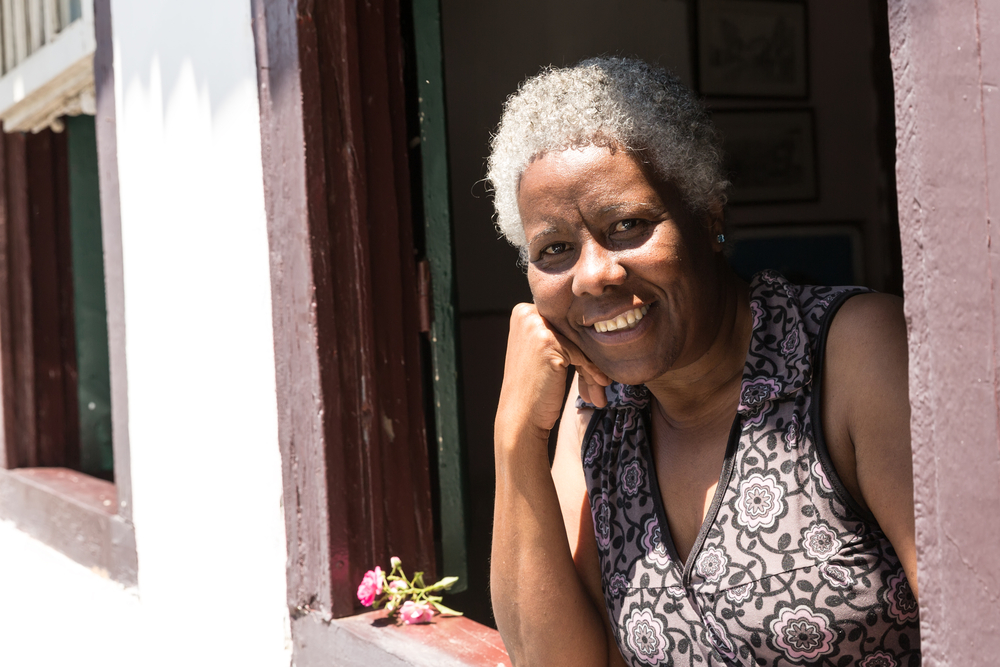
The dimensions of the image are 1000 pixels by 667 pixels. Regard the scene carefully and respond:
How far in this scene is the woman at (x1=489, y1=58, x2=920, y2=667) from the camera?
145cm

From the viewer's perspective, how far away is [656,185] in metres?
1.62

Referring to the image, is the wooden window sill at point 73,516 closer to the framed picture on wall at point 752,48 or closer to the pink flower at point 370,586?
the pink flower at point 370,586

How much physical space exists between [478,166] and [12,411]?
272 centimetres

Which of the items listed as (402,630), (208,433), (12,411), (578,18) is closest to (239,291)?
(208,433)

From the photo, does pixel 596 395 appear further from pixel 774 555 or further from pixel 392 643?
pixel 392 643

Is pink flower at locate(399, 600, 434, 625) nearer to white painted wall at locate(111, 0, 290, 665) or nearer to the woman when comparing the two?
white painted wall at locate(111, 0, 290, 665)

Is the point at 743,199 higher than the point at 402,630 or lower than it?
higher

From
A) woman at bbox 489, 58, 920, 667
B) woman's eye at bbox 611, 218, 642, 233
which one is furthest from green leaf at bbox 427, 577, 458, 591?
→ woman's eye at bbox 611, 218, 642, 233

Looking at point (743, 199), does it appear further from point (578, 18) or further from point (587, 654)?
point (587, 654)

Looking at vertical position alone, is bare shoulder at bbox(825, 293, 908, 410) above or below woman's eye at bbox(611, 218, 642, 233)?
below

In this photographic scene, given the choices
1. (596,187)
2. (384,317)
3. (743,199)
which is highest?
(743,199)

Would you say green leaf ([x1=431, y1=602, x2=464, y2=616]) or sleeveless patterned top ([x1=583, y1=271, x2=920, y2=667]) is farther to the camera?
green leaf ([x1=431, y1=602, x2=464, y2=616])

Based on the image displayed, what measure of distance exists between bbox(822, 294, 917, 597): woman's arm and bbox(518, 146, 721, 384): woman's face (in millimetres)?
247

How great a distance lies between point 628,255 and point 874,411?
0.48 meters
